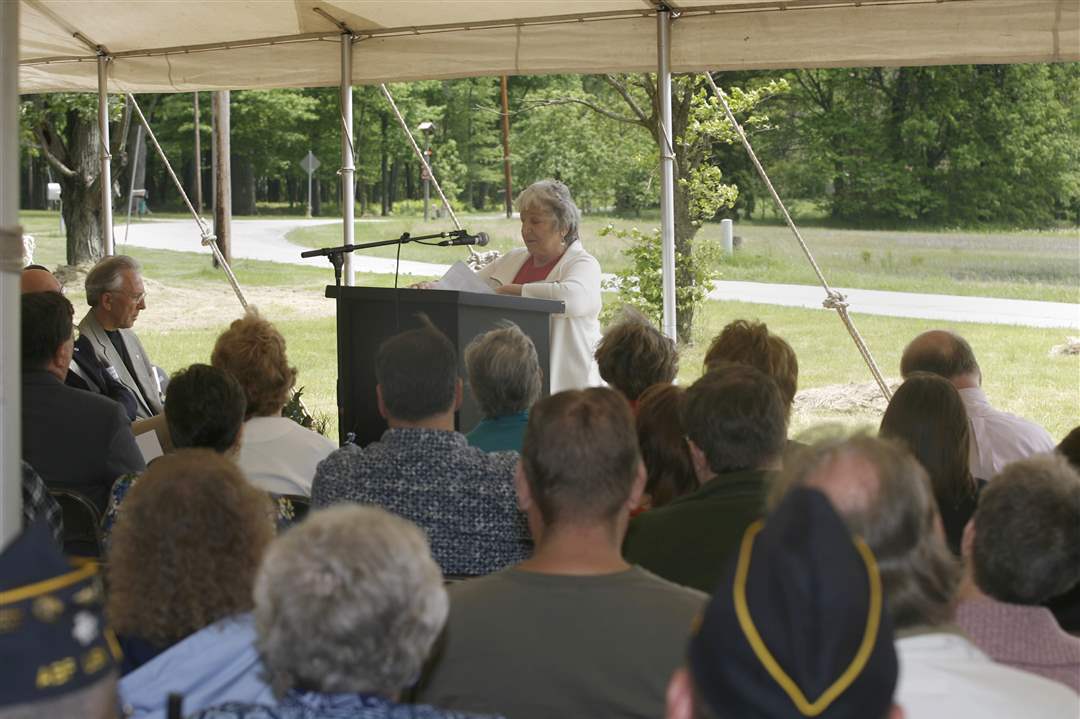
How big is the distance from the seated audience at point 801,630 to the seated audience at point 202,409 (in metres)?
2.24

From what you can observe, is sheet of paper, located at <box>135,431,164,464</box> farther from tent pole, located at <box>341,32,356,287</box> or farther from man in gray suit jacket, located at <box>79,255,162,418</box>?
tent pole, located at <box>341,32,356,287</box>

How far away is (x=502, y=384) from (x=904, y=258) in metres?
18.4

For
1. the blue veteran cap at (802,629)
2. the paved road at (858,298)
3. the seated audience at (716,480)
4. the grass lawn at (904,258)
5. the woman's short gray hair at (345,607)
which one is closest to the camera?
the blue veteran cap at (802,629)

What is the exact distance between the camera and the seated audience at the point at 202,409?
3281 mm

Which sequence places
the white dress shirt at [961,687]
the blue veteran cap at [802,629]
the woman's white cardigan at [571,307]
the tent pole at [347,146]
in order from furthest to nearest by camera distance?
1. the tent pole at [347,146]
2. the woman's white cardigan at [571,307]
3. the white dress shirt at [961,687]
4. the blue veteran cap at [802,629]

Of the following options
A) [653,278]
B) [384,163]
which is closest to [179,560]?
[653,278]

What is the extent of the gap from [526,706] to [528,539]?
86 cm

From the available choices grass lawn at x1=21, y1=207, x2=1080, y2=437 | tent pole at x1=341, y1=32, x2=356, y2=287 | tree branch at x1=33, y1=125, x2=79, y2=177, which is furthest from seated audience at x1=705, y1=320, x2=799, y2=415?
tree branch at x1=33, y1=125, x2=79, y2=177

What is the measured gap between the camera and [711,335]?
1432 cm

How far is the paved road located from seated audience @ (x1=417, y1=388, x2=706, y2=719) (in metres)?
9.89

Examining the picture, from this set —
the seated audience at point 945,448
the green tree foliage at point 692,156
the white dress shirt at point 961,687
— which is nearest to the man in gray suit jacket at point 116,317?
the seated audience at point 945,448

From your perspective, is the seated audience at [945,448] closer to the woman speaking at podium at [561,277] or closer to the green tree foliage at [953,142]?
the woman speaking at podium at [561,277]

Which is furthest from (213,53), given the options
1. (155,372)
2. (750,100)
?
(750,100)

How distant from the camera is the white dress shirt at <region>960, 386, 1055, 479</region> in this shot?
419 centimetres
